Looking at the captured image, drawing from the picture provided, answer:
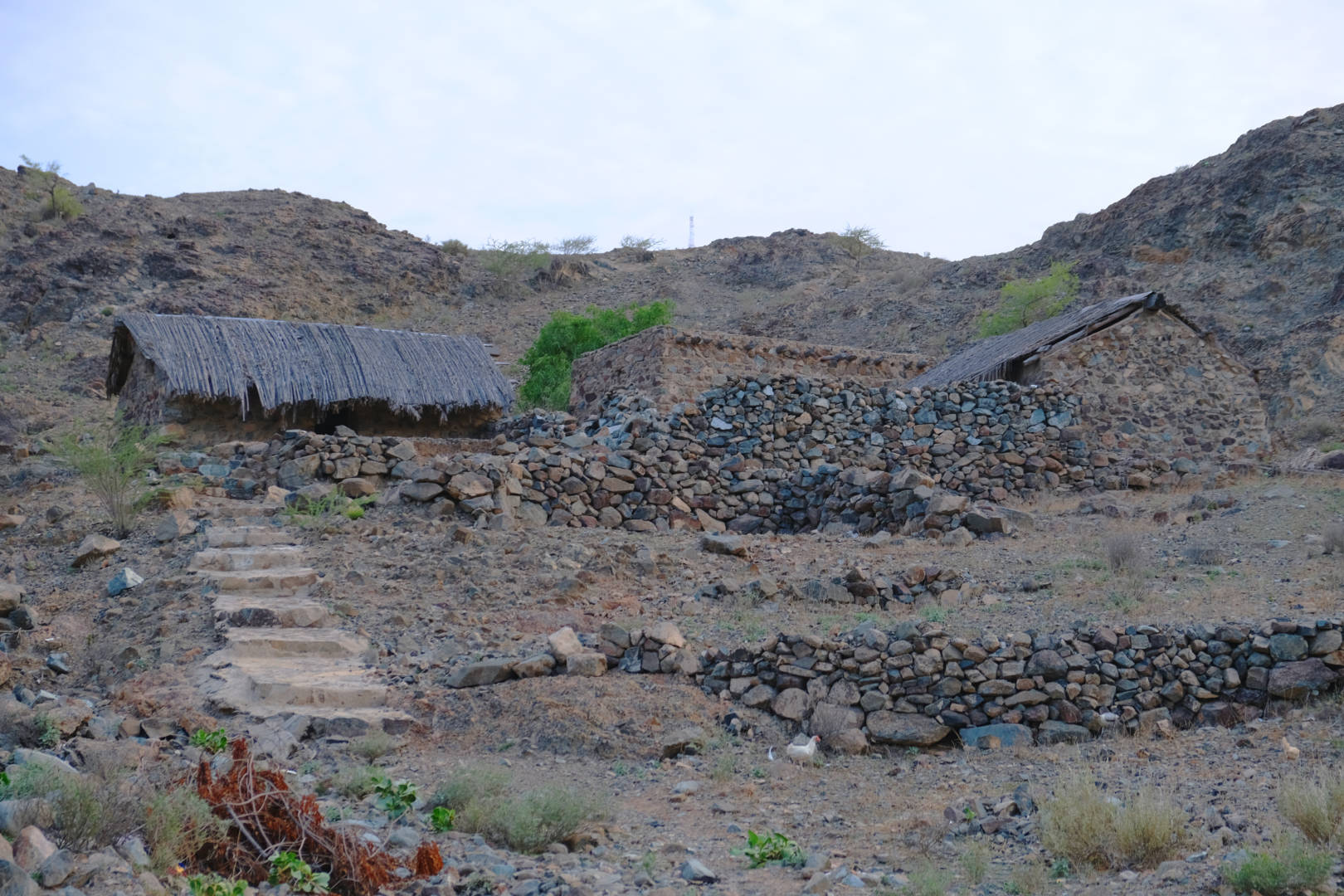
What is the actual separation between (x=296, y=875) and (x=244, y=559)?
541 centimetres

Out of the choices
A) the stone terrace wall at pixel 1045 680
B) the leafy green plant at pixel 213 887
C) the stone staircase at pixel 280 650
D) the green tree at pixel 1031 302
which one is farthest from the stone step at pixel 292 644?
the green tree at pixel 1031 302

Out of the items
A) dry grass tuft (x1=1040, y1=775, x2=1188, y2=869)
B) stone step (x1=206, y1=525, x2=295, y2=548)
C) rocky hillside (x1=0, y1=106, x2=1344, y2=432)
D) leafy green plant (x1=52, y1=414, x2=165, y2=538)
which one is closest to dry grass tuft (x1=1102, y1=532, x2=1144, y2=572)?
dry grass tuft (x1=1040, y1=775, x2=1188, y2=869)

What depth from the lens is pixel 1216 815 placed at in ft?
14.0

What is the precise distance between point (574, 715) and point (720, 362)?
783 centimetres

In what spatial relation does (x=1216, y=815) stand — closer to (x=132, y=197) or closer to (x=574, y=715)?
(x=574, y=715)

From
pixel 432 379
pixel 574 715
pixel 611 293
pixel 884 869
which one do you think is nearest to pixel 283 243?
pixel 611 293

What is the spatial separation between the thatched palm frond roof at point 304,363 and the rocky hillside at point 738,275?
9.33 metres

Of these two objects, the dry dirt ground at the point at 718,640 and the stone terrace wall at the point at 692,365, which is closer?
the dry dirt ground at the point at 718,640

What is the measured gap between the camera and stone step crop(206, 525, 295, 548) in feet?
29.2

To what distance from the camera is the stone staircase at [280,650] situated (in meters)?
5.89

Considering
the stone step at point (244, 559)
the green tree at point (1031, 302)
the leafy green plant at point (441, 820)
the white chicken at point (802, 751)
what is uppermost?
the green tree at point (1031, 302)

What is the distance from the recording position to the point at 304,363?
14.5m

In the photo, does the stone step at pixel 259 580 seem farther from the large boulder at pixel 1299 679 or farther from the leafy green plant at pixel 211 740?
the large boulder at pixel 1299 679

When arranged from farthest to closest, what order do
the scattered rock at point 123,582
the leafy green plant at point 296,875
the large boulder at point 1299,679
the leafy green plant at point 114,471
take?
1. the leafy green plant at point 114,471
2. the scattered rock at point 123,582
3. the large boulder at point 1299,679
4. the leafy green plant at point 296,875
